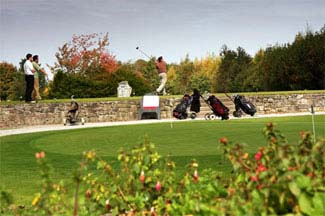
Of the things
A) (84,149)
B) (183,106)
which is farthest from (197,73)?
(84,149)

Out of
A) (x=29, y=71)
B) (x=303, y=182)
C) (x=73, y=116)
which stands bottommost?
(x=303, y=182)

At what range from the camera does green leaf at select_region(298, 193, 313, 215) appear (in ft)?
9.46

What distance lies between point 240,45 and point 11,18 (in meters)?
35.5

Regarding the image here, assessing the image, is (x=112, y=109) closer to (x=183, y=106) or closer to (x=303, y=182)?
(x=183, y=106)

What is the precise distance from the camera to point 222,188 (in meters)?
4.27

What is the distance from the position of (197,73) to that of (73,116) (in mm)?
37612

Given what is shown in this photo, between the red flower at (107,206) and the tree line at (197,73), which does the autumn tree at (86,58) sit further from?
the red flower at (107,206)

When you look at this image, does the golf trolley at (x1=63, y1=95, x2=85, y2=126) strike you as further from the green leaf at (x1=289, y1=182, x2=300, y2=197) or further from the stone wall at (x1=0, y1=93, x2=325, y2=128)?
the green leaf at (x1=289, y1=182, x2=300, y2=197)

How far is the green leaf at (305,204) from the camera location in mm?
2885

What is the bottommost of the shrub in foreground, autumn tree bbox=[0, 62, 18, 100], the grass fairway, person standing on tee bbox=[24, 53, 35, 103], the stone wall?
the grass fairway

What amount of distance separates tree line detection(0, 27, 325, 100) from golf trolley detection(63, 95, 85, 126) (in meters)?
6.88

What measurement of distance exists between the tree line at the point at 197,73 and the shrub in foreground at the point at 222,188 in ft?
82.4

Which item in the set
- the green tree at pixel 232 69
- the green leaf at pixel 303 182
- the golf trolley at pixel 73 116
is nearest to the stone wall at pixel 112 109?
the golf trolley at pixel 73 116

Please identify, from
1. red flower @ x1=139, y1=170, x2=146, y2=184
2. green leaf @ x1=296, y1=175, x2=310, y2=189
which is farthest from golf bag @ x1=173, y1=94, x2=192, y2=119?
green leaf @ x1=296, y1=175, x2=310, y2=189
